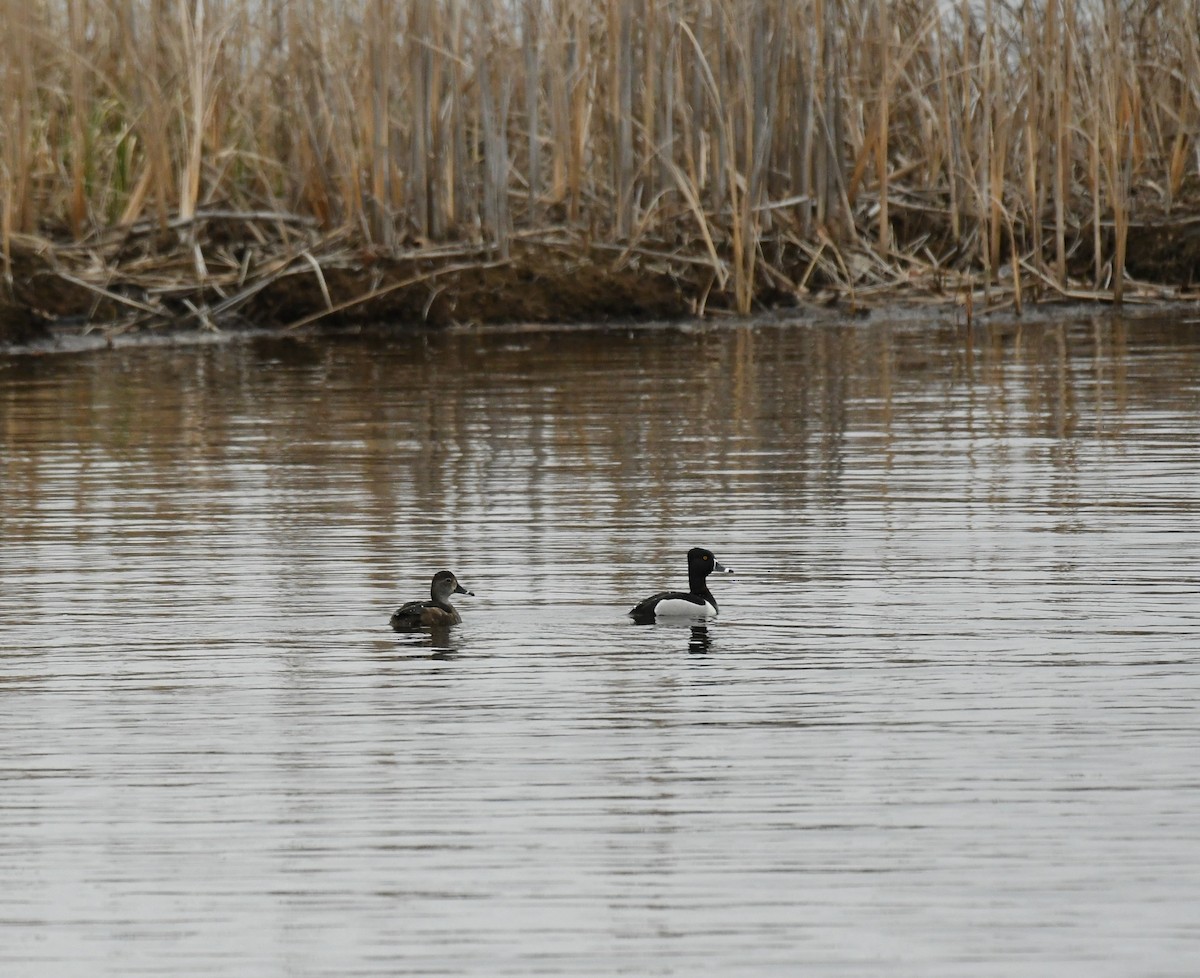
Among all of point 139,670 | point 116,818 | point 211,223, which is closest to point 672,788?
point 116,818

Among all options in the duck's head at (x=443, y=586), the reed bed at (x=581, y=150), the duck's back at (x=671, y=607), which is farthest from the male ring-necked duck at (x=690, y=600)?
the reed bed at (x=581, y=150)

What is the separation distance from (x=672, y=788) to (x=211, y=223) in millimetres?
14637

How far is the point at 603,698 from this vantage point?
22.9ft

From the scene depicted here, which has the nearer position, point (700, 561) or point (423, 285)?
point (700, 561)

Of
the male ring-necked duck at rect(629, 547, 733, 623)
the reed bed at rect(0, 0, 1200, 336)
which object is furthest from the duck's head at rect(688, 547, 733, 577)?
the reed bed at rect(0, 0, 1200, 336)

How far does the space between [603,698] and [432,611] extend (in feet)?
3.11

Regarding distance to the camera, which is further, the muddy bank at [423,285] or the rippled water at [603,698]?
the muddy bank at [423,285]

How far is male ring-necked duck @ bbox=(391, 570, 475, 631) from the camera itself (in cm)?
773

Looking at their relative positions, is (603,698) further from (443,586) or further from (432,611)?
(443,586)

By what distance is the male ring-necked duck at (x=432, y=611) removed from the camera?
25.4 feet

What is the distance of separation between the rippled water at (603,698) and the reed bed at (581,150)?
5.10 m

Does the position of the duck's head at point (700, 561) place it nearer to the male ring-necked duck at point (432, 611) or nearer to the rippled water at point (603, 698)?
the rippled water at point (603, 698)

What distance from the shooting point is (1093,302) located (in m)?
19.9

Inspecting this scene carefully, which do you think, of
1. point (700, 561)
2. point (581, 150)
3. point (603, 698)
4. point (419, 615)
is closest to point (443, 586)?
point (419, 615)
